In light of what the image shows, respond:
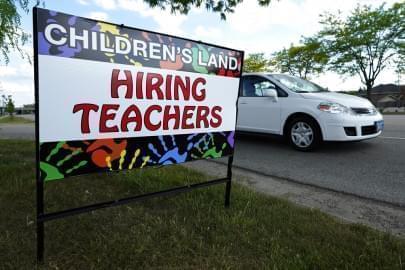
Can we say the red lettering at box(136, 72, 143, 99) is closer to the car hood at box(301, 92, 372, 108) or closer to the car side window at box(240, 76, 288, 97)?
the car hood at box(301, 92, 372, 108)

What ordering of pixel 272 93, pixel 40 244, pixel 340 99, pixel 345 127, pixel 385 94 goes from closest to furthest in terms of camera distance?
pixel 40 244 < pixel 345 127 < pixel 340 99 < pixel 272 93 < pixel 385 94

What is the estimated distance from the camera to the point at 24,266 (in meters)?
1.74

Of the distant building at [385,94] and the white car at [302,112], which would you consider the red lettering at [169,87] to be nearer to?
the white car at [302,112]

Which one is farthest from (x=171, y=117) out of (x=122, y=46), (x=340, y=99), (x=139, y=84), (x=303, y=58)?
(x=303, y=58)

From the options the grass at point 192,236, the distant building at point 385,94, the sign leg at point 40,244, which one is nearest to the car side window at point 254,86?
the grass at point 192,236

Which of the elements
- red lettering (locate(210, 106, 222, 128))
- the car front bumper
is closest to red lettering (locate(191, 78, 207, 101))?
red lettering (locate(210, 106, 222, 128))

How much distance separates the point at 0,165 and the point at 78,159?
10.2ft

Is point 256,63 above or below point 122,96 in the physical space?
above

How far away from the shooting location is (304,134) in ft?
17.8

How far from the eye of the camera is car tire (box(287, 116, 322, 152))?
5.27 metres

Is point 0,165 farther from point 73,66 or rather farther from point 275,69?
point 275,69

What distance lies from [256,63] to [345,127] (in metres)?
31.0

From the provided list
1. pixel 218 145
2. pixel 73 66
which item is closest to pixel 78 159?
pixel 73 66

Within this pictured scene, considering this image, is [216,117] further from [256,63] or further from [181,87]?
[256,63]
